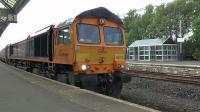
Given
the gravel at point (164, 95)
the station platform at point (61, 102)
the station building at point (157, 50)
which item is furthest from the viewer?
the station building at point (157, 50)

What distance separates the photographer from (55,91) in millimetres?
13023

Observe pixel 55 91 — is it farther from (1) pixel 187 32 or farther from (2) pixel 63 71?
(1) pixel 187 32

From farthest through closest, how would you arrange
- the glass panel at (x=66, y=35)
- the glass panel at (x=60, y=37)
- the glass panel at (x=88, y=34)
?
the glass panel at (x=60, y=37) < the glass panel at (x=66, y=35) < the glass panel at (x=88, y=34)

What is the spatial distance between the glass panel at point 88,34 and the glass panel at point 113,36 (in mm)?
440

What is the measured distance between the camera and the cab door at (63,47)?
14.1 m

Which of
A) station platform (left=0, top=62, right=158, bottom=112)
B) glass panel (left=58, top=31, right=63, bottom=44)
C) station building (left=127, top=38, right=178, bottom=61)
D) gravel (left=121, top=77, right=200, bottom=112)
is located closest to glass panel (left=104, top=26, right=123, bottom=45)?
glass panel (left=58, top=31, right=63, bottom=44)

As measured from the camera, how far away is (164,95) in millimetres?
16359

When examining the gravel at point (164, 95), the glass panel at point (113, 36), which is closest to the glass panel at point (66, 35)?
the glass panel at point (113, 36)

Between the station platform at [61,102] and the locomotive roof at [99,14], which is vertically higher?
the locomotive roof at [99,14]

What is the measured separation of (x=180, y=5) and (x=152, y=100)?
161ft

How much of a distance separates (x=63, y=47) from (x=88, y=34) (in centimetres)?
121

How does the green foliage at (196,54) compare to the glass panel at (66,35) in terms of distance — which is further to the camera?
the green foliage at (196,54)

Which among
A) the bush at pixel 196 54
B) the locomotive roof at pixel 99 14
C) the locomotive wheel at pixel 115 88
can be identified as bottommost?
the locomotive wheel at pixel 115 88

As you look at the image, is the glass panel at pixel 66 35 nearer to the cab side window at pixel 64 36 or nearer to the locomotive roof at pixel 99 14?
the cab side window at pixel 64 36
